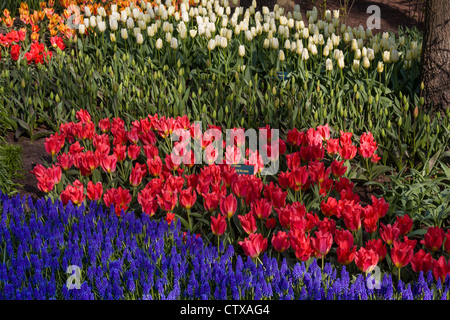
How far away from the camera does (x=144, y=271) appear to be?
2.48m

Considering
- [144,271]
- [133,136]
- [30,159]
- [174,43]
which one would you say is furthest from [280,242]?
[174,43]

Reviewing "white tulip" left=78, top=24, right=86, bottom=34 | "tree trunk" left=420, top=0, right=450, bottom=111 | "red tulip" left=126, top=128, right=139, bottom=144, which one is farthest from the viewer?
"white tulip" left=78, top=24, right=86, bottom=34

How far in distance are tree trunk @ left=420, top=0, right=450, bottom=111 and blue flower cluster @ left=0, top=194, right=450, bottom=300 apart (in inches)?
97.4

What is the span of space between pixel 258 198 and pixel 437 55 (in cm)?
236

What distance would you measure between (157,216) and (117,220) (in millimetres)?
570

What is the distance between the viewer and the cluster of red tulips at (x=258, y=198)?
2.49 meters

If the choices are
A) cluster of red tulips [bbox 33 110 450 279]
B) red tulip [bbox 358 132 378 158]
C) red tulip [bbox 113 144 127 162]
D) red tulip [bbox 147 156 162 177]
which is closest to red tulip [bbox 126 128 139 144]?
cluster of red tulips [bbox 33 110 450 279]

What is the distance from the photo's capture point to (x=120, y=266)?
2.45 meters

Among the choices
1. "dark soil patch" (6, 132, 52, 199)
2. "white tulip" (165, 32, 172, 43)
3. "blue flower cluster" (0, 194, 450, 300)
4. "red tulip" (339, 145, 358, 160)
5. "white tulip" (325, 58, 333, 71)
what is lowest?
"dark soil patch" (6, 132, 52, 199)

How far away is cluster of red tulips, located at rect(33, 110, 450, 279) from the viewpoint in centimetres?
249

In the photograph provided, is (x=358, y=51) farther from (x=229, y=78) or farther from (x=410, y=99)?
(x=229, y=78)

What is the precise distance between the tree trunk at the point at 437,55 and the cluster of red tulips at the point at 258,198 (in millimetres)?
1134

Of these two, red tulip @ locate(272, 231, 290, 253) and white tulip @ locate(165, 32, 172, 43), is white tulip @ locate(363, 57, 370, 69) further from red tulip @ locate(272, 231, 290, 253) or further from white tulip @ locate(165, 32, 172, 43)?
red tulip @ locate(272, 231, 290, 253)

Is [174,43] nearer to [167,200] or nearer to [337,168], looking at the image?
[337,168]
